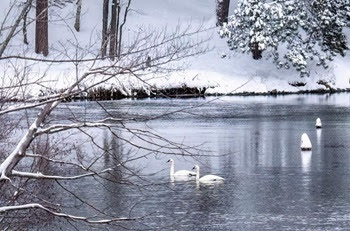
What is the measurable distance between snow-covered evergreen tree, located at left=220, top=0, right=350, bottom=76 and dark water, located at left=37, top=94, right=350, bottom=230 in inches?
727

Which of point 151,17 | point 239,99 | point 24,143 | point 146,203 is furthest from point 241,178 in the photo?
point 151,17

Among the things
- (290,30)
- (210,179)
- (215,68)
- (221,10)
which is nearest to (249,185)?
(210,179)

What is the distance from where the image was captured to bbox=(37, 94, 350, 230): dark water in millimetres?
13250

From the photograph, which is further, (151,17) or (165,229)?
(151,17)

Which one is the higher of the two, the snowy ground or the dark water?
the snowy ground

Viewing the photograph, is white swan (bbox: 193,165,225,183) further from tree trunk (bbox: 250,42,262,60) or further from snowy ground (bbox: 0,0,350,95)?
tree trunk (bbox: 250,42,262,60)

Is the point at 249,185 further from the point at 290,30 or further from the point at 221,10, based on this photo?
the point at 221,10

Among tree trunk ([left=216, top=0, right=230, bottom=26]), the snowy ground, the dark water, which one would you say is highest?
tree trunk ([left=216, top=0, right=230, bottom=26])

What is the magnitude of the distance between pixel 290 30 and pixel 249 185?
3459 centimetres

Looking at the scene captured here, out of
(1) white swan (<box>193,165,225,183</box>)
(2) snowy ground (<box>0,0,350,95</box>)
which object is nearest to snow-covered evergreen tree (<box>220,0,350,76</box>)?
(2) snowy ground (<box>0,0,350,95</box>)

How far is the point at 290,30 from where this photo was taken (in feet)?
165

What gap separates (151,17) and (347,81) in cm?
1423

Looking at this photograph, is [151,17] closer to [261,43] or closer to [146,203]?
[261,43]

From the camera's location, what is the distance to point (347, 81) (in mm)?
51000
